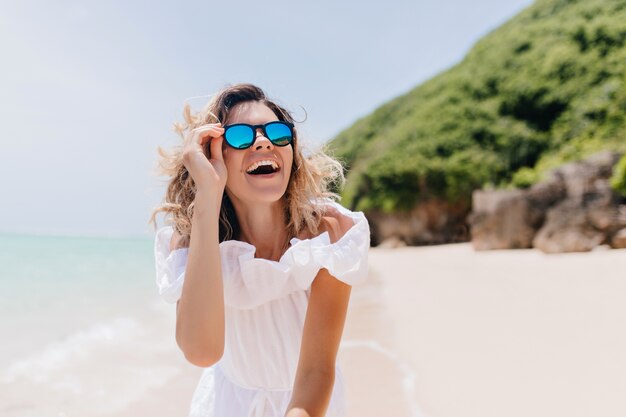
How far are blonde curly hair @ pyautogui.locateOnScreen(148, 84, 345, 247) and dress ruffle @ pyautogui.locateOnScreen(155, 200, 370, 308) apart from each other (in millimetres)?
172

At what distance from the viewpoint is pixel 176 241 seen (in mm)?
2168

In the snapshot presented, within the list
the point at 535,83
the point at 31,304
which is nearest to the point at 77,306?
the point at 31,304

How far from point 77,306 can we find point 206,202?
11396 millimetres

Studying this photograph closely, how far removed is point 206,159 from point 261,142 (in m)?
0.24

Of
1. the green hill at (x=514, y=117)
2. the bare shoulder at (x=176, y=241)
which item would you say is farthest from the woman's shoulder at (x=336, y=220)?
the green hill at (x=514, y=117)

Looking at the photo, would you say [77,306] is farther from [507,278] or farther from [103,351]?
[507,278]

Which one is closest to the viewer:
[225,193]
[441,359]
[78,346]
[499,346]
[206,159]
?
[206,159]

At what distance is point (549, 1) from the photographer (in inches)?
1253

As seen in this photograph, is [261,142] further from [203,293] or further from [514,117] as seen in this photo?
[514,117]

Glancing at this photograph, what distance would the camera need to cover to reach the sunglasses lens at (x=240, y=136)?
199cm

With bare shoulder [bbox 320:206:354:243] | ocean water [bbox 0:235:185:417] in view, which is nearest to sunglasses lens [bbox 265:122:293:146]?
bare shoulder [bbox 320:206:354:243]

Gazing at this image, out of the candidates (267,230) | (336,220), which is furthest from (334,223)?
(267,230)

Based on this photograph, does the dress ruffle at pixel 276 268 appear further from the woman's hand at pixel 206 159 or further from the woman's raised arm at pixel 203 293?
the woman's hand at pixel 206 159

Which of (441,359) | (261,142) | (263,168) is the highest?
(261,142)
